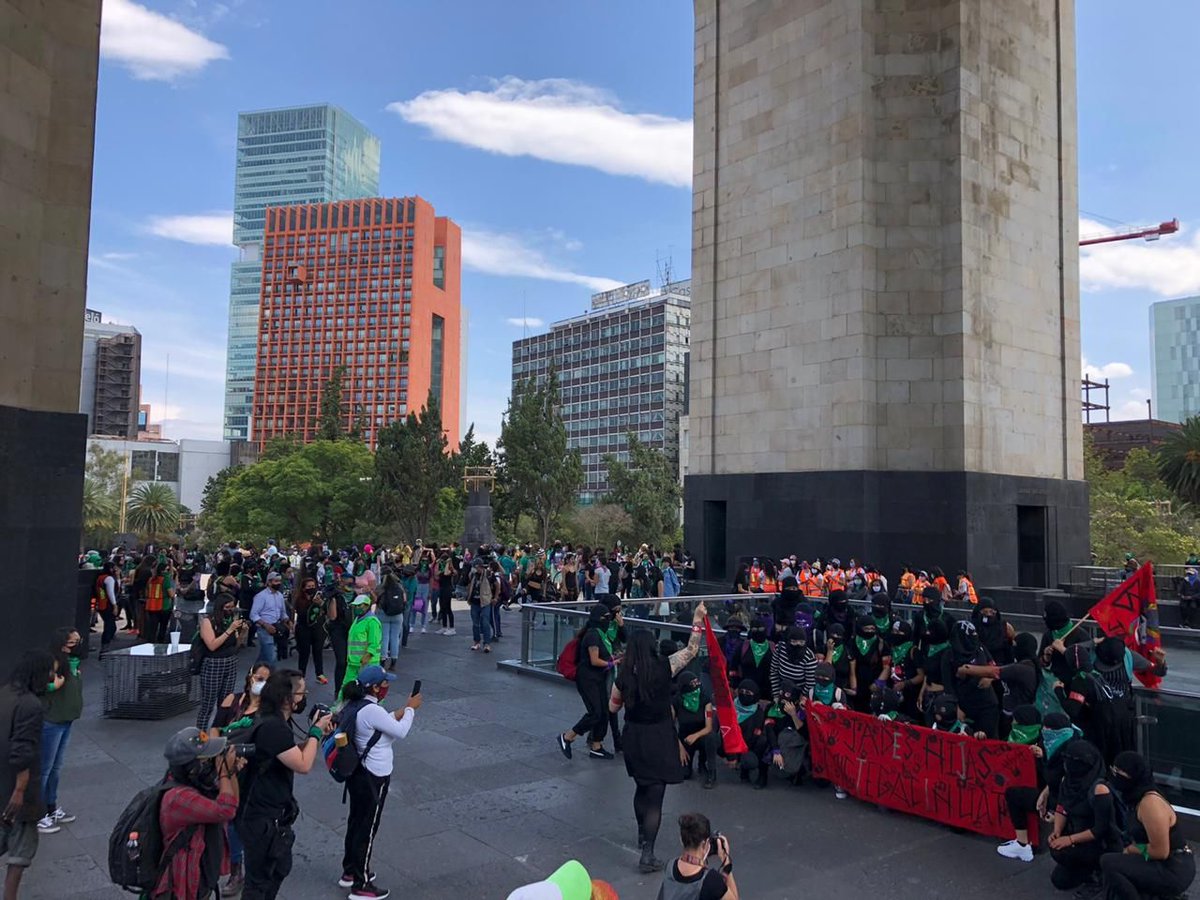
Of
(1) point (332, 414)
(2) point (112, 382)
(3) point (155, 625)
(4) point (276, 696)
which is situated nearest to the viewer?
(4) point (276, 696)

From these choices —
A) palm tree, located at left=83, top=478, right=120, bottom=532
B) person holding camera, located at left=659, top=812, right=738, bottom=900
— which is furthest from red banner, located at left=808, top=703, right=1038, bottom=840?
palm tree, located at left=83, top=478, right=120, bottom=532

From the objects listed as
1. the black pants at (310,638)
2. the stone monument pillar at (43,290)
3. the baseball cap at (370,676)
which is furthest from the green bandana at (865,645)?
the stone monument pillar at (43,290)

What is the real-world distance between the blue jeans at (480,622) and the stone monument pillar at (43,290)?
8.30 m

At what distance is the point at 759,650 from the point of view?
9625 millimetres

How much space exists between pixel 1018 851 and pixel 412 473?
45742mm

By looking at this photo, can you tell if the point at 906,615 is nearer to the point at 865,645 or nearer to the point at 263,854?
the point at 865,645

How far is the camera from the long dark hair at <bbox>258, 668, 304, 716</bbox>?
5.60 metres

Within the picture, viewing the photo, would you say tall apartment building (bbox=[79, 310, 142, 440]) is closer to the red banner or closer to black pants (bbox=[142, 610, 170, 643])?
black pants (bbox=[142, 610, 170, 643])

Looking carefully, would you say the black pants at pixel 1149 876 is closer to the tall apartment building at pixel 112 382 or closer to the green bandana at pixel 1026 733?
the green bandana at pixel 1026 733

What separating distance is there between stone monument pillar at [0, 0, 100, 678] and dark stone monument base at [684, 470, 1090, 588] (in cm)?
1812

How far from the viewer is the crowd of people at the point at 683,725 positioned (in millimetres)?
5359

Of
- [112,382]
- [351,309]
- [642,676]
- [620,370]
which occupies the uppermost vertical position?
[351,309]

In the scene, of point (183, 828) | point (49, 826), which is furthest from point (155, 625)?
point (183, 828)

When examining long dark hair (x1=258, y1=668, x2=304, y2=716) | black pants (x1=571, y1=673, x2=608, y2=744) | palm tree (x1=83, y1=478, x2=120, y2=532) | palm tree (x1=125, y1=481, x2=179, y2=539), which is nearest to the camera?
long dark hair (x1=258, y1=668, x2=304, y2=716)
